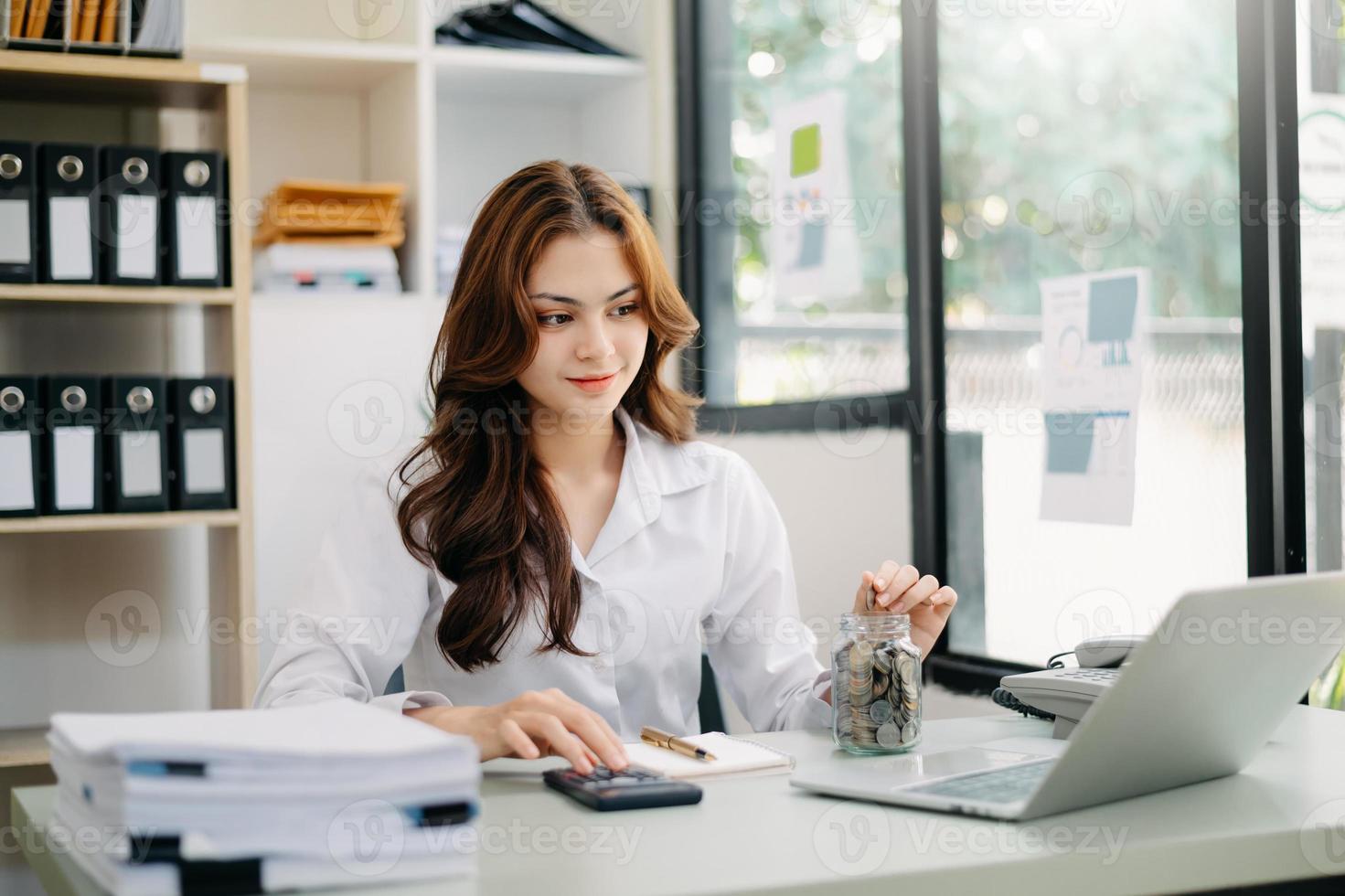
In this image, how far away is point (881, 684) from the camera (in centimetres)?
128

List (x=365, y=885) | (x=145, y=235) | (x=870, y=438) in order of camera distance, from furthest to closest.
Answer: (x=870, y=438), (x=145, y=235), (x=365, y=885)

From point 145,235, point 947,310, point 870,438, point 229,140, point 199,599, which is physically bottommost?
point 199,599

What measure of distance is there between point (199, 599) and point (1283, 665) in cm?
210

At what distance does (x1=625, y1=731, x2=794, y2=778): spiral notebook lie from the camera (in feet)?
3.94

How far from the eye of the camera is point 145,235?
2387 mm

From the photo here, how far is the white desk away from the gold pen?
0.06m

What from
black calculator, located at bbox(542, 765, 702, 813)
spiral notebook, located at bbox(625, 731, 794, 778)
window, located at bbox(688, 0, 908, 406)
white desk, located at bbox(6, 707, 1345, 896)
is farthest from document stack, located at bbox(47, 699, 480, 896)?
window, located at bbox(688, 0, 908, 406)

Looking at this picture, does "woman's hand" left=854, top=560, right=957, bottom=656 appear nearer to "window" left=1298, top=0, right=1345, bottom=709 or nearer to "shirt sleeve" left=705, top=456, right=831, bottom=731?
"shirt sleeve" left=705, top=456, right=831, bottom=731

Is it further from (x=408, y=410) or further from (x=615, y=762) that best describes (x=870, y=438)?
(x=615, y=762)

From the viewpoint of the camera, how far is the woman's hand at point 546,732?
3.83ft

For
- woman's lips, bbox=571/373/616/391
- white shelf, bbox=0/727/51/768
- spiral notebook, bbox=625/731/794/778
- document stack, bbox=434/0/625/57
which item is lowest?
white shelf, bbox=0/727/51/768

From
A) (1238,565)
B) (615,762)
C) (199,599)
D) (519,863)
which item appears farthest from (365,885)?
(199,599)

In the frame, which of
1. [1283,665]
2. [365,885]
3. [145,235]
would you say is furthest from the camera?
[145,235]

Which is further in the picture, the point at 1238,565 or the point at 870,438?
the point at 870,438
